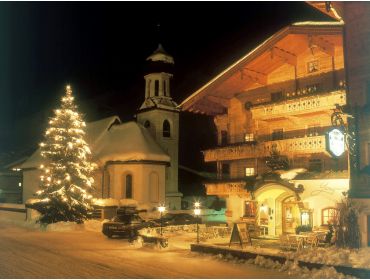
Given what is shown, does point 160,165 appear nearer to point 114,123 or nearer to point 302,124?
point 114,123

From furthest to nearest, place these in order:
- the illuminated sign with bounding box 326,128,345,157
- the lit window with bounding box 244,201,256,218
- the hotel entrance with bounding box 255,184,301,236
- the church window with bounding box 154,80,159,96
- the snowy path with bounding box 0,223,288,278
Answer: the church window with bounding box 154,80,159,96 < the lit window with bounding box 244,201,256,218 < the hotel entrance with bounding box 255,184,301,236 < the illuminated sign with bounding box 326,128,345,157 < the snowy path with bounding box 0,223,288,278

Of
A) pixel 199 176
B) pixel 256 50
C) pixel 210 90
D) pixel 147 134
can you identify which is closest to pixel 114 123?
pixel 147 134

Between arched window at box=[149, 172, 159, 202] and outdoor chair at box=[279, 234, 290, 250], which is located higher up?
arched window at box=[149, 172, 159, 202]

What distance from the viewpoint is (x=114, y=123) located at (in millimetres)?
50312

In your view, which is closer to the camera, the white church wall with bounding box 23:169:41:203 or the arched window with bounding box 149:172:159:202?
the arched window with bounding box 149:172:159:202

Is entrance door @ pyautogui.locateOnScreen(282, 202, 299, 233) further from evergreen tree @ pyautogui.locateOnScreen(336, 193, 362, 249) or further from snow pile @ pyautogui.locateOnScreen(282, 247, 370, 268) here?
snow pile @ pyautogui.locateOnScreen(282, 247, 370, 268)

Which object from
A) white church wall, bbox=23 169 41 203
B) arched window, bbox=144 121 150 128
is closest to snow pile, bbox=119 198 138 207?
arched window, bbox=144 121 150 128

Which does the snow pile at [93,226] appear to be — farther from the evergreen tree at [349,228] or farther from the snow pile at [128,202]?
the evergreen tree at [349,228]

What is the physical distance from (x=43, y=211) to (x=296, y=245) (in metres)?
20.1

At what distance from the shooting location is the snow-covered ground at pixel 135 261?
14930mm

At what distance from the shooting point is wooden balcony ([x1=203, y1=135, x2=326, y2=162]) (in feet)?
80.1

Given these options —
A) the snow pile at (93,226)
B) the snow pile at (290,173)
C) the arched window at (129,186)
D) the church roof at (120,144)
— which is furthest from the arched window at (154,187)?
the snow pile at (290,173)

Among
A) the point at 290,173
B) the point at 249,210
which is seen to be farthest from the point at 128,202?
the point at 290,173

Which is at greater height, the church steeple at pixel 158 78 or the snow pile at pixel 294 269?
the church steeple at pixel 158 78
